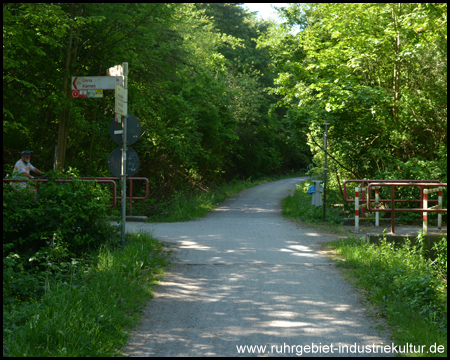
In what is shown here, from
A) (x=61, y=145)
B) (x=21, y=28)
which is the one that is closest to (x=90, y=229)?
(x=21, y=28)

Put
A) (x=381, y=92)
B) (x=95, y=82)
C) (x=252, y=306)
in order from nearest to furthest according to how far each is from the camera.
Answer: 1. (x=252, y=306)
2. (x=95, y=82)
3. (x=381, y=92)

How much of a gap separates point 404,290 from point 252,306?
1977mm

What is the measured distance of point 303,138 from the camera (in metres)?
19.4

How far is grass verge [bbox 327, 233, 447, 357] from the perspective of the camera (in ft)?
14.5

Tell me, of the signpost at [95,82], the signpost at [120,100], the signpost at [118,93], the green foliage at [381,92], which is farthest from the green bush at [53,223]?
the green foliage at [381,92]

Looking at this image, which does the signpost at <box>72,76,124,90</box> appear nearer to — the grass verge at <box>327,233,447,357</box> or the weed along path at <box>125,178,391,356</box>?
the weed along path at <box>125,178,391,356</box>

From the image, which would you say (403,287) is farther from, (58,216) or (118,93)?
(58,216)

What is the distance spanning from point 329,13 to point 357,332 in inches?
487

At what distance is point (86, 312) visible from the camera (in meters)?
4.81

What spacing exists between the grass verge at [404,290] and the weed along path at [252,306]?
0.24m

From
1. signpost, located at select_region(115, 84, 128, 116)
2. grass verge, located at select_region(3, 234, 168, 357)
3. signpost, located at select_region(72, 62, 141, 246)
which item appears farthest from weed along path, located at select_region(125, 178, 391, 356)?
signpost, located at select_region(115, 84, 128, 116)

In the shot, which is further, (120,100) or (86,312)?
(120,100)

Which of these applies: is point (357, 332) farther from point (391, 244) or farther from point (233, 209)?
point (233, 209)

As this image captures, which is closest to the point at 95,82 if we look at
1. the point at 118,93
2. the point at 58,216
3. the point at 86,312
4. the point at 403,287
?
the point at 118,93
